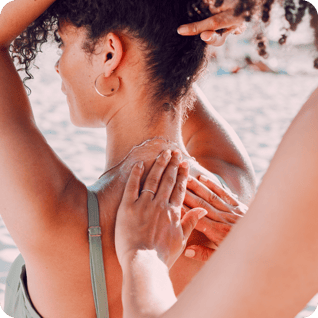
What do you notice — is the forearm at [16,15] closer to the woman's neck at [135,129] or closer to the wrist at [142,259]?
the woman's neck at [135,129]

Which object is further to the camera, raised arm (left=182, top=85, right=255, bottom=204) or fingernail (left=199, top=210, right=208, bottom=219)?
raised arm (left=182, top=85, right=255, bottom=204)

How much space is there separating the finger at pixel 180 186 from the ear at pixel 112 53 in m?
0.36

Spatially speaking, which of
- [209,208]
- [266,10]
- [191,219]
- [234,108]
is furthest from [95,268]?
[234,108]

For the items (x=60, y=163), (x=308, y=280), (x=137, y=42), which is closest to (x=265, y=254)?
(x=308, y=280)

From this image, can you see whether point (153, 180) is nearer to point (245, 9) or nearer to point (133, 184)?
point (133, 184)

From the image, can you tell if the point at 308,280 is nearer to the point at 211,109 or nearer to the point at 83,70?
the point at 83,70

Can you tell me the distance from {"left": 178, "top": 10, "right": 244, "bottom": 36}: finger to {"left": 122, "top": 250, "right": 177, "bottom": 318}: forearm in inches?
24.3

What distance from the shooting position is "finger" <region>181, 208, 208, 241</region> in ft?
3.85

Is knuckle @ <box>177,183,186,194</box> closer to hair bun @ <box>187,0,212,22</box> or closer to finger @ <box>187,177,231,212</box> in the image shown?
finger @ <box>187,177,231,212</box>

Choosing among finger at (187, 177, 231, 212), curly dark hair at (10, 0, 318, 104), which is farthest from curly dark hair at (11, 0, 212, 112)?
finger at (187, 177, 231, 212)

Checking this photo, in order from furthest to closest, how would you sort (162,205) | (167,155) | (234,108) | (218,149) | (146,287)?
(234,108), (218,149), (167,155), (162,205), (146,287)

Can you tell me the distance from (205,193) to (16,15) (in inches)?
31.5

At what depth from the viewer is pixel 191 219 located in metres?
1.20

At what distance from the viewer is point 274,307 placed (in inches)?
20.1
